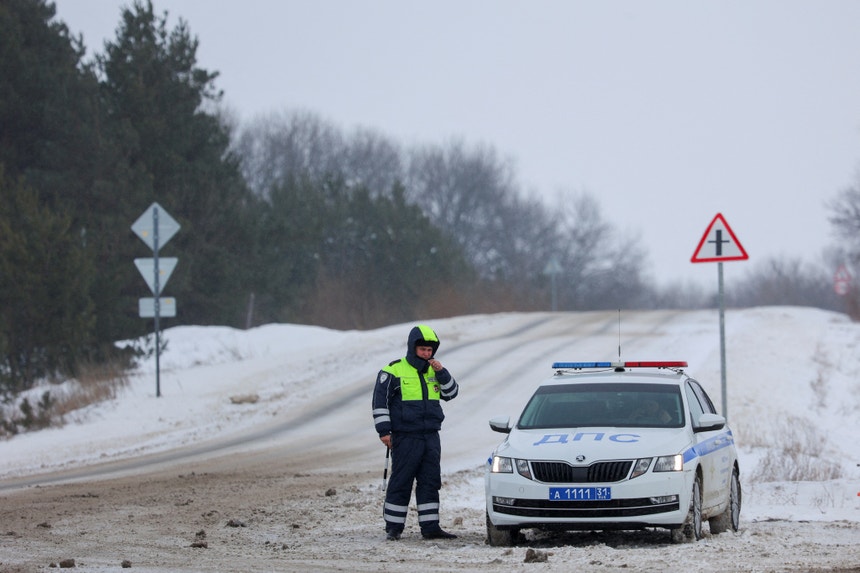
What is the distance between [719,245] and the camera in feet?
55.8

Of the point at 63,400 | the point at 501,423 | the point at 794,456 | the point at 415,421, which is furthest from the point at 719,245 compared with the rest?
the point at 63,400

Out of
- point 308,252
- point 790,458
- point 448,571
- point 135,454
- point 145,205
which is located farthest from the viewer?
point 308,252

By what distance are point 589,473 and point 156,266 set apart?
16.3 metres

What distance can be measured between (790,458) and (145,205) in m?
25.3

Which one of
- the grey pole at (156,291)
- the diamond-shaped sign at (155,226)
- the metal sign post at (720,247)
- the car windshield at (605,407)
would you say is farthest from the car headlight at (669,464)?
the diamond-shaped sign at (155,226)

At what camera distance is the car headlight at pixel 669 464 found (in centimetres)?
1001

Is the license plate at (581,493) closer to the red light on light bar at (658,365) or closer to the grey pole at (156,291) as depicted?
the red light on light bar at (658,365)

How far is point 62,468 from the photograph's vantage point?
1861 centimetres

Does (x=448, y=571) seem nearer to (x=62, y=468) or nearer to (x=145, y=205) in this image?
(x=62, y=468)

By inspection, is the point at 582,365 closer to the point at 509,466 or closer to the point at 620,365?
the point at 620,365

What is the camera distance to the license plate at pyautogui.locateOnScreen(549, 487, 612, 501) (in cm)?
987

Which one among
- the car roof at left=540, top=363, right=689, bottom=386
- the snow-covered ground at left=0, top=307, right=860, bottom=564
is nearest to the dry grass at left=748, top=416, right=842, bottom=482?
the snow-covered ground at left=0, top=307, right=860, bottom=564

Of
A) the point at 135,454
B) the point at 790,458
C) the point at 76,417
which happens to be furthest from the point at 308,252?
the point at 790,458

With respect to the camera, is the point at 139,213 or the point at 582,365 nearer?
the point at 582,365
